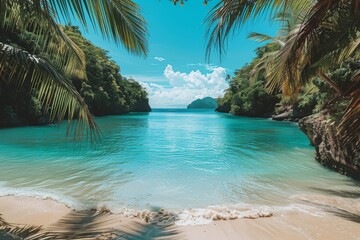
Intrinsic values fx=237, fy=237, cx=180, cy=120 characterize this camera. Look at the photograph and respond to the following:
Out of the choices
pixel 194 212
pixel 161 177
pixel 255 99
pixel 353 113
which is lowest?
pixel 161 177

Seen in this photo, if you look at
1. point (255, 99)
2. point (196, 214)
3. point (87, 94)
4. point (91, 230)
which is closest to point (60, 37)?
point (91, 230)

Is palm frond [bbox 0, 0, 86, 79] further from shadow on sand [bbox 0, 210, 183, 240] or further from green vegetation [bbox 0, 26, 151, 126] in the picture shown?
shadow on sand [bbox 0, 210, 183, 240]

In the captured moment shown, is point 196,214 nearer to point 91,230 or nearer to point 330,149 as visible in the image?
point 91,230

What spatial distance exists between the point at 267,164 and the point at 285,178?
1986mm

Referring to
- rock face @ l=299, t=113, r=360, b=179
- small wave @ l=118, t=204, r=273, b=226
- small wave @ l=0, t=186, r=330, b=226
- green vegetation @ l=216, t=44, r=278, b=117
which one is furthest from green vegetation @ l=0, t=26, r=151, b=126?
green vegetation @ l=216, t=44, r=278, b=117

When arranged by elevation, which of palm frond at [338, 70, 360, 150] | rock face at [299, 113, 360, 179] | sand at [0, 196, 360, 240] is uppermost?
palm frond at [338, 70, 360, 150]

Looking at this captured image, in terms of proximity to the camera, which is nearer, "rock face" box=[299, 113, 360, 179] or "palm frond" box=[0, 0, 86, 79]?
"palm frond" box=[0, 0, 86, 79]

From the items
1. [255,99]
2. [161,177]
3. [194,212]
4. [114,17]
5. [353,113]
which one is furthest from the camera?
[255,99]

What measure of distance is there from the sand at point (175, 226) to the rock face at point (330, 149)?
2720mm

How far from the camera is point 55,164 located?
8703 mm

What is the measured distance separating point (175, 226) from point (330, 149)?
20.7 ft

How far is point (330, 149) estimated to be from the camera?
7.79 meters

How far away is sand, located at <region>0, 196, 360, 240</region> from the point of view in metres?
3.62

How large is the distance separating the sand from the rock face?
272 centimetres
